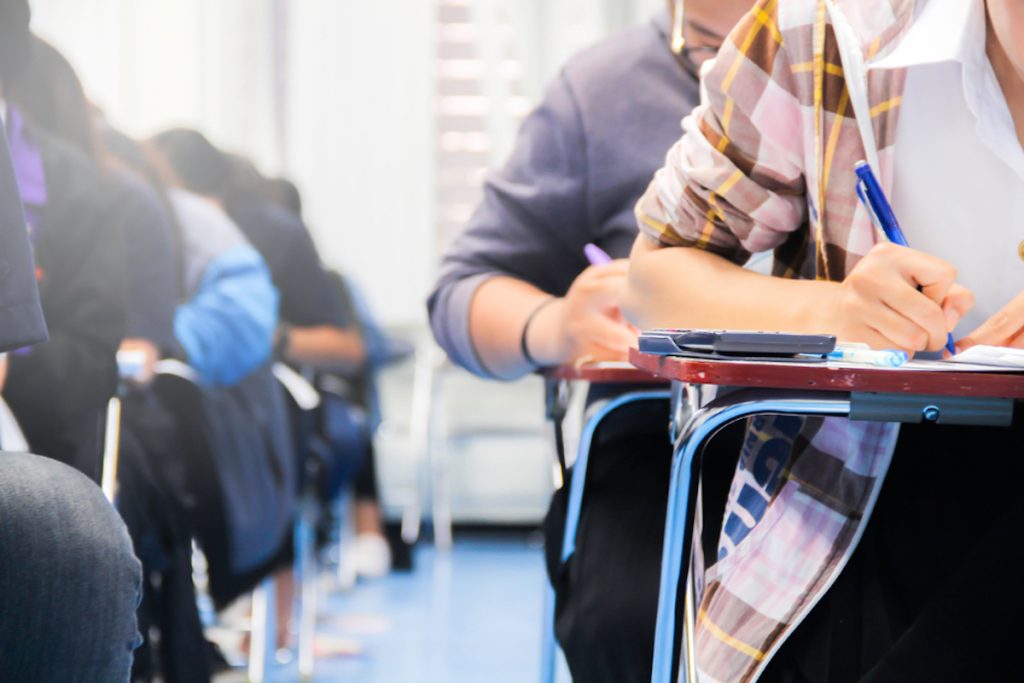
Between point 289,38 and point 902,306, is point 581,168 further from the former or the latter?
point 289,38

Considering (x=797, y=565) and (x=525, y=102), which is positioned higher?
(x=797, y=565)

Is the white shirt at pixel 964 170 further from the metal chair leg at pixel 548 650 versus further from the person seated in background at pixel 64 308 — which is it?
the person seated in background at pixel 64 308

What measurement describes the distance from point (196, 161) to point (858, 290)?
2.33m

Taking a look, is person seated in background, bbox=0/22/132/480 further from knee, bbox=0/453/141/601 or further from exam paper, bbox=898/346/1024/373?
exam paper, bbox=898/346/1024/373

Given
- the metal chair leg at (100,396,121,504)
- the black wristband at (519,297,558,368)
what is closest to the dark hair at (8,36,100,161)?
the metal chair leg at (100,396,121,504)

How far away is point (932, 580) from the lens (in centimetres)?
81

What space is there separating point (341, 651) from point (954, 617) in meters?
2.35

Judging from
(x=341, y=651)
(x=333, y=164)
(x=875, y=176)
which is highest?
(x=875, y=176)

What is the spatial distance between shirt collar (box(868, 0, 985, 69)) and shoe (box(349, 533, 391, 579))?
347cm

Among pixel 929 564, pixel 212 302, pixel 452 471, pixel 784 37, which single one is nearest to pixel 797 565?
pixel 929 564

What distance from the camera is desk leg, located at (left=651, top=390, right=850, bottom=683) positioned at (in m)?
0.76

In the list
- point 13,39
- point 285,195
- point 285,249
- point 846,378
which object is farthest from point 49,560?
point 285,195

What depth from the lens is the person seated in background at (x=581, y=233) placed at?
1.23 metres

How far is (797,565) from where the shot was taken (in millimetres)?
845
